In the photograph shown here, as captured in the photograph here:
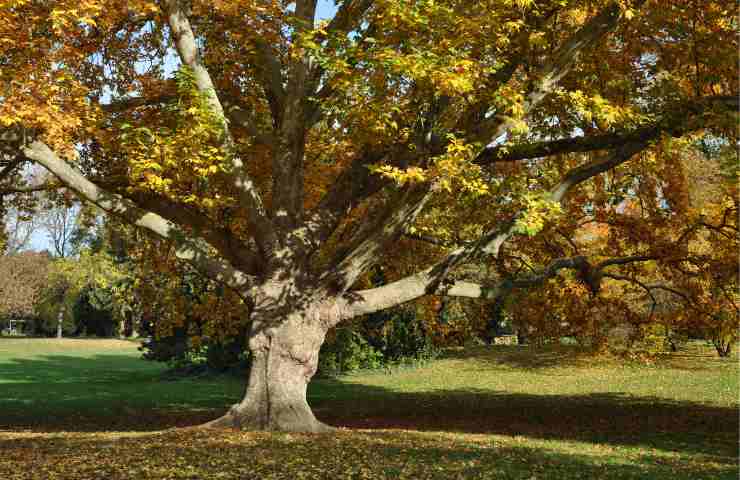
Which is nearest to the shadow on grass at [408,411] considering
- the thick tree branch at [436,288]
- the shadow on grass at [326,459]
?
the shadow on grass at [326,459]

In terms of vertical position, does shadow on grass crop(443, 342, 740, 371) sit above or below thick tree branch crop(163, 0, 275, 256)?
below

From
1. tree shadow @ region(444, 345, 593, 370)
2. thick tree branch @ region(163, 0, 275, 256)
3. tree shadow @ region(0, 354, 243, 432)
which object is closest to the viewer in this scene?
thick tree branch @ region(163, 0, 275, 256)

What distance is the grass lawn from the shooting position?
8.27 metres

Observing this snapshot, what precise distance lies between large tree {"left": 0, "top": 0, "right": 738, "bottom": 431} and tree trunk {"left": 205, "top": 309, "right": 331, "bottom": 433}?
0.03m

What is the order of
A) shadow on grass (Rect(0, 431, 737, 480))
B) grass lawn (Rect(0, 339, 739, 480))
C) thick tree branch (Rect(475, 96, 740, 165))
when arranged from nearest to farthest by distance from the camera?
shadow on grass (Rect(0, 431, 737, 480)) → grass lawn (Rect(0, 339, 739, 480)) → thick tree branch (Rect(475, 96, 740, 165))

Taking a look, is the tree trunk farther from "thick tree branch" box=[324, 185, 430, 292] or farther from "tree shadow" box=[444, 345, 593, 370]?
"tree shadow" box=[444, 345, 593, 370]

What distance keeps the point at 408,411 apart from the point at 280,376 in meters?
6.57

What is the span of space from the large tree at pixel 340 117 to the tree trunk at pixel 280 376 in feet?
0.11

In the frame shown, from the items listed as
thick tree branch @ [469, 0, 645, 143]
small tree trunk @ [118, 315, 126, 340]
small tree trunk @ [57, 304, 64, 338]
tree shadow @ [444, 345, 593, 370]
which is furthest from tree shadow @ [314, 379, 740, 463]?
small tree trunk @ [118, 315, 126, 340]

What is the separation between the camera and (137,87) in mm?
13828

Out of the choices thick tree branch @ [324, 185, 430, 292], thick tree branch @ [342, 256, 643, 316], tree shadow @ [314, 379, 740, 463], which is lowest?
tree shadow @ [314, 379, 740, 463]

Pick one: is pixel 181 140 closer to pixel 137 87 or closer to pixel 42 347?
pixel 137 87

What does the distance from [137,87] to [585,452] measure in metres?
11.0

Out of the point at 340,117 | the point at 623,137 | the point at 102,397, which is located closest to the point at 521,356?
the point at 102,397
